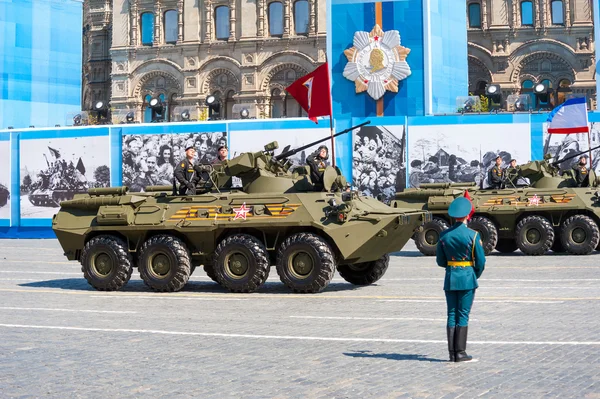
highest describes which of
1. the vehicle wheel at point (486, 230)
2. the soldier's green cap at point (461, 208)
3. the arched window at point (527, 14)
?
the arched window at point (527, 14)

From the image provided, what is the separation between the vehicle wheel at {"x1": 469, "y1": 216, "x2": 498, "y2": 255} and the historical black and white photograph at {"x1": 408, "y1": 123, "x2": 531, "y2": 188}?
6477mm

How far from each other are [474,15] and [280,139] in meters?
40.3

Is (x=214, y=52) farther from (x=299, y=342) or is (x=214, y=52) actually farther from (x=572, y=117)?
(x=299, y=342)

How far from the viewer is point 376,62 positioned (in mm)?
34562

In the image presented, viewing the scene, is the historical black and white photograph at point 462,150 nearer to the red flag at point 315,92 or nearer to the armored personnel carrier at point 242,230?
the red flag at point 315,92

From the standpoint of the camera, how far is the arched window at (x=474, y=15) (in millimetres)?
68438

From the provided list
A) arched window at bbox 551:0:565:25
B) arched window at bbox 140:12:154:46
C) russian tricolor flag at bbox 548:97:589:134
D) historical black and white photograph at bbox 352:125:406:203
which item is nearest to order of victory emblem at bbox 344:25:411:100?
historical black and white photograph at bbox 352:125:406:203

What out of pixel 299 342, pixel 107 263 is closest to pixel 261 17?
pixel 107 263

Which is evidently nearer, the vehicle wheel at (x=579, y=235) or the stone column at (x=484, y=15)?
the vehicle wheel at (x=579, y=235)

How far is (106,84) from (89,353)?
7364cm

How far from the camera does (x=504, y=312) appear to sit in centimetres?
1277

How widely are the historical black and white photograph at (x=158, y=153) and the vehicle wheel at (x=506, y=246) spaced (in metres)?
10.4

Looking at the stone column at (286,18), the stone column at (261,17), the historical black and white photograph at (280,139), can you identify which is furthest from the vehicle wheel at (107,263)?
the stone column at (261,17)

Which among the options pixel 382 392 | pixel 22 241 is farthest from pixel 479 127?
pixel 382 392
